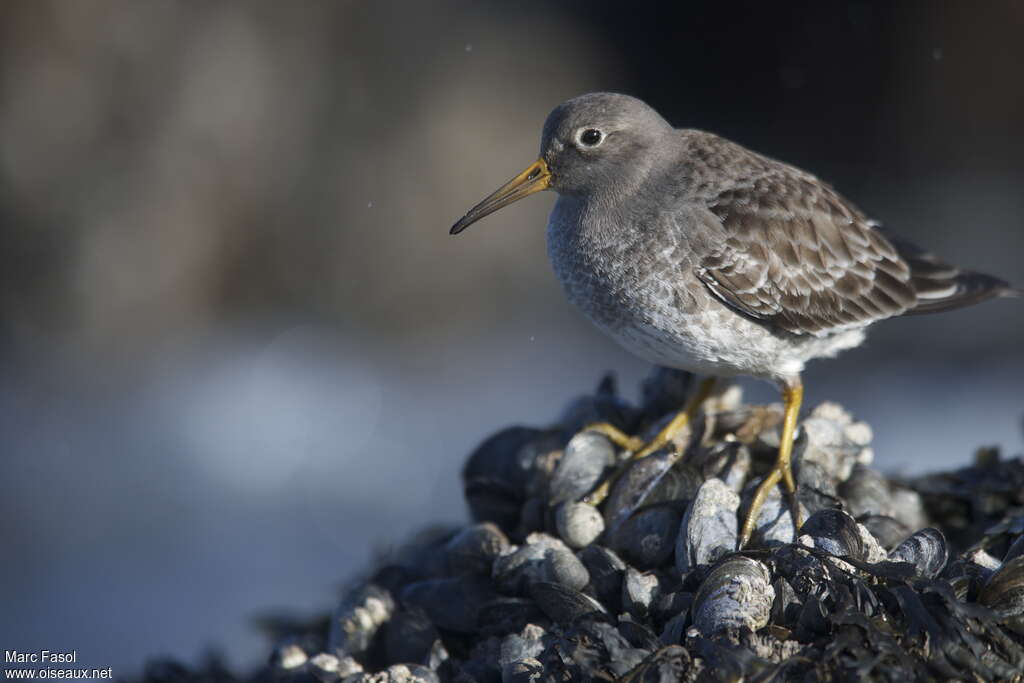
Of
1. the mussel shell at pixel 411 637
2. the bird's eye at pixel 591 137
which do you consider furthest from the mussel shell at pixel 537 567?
the bird's eye at pixel 591 137

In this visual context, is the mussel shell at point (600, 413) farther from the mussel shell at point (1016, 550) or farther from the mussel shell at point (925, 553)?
the mussel shell at point (1016, 550)

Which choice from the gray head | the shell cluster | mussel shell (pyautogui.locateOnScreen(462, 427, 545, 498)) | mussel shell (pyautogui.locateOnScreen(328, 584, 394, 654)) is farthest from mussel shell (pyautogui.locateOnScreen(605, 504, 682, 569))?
the gray head

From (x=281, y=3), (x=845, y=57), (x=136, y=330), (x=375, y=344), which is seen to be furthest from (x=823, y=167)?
(x=136, y=330)

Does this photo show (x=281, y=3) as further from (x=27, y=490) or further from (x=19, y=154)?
(x=27, y=490)

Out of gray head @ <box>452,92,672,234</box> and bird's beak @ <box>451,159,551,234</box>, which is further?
bird's beak @ <box>451,159,551,234</box>

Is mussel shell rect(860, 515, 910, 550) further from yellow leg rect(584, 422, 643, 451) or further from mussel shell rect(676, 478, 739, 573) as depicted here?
yellow leg rect(584, 422, 643, 451)

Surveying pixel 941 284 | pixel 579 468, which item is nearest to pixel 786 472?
pixel 579 468

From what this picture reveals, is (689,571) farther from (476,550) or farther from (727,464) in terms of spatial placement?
(476,550)
